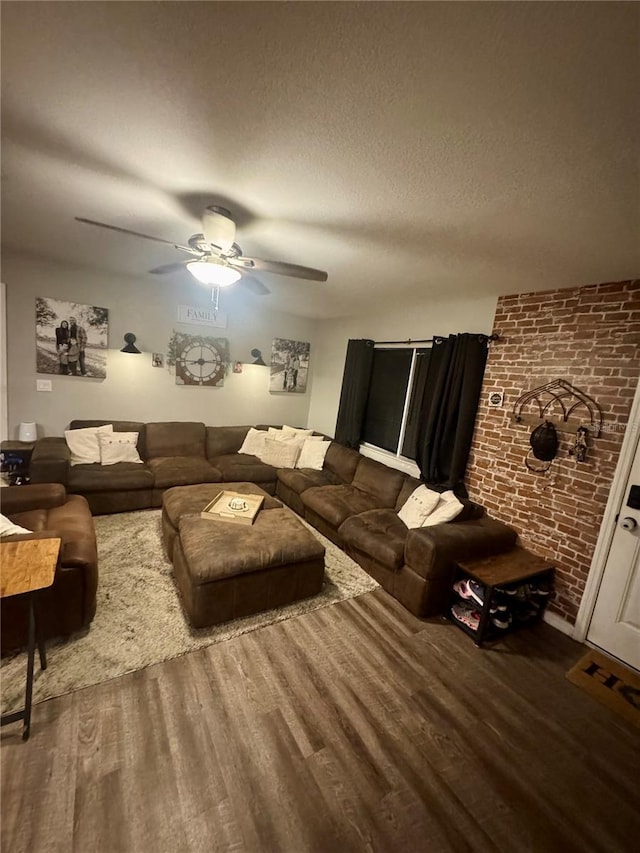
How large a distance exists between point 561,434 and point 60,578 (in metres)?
3.35

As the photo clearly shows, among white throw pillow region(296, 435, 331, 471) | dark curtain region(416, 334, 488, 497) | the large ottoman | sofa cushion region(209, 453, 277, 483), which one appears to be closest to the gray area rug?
the large ottoman

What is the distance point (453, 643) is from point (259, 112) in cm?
294

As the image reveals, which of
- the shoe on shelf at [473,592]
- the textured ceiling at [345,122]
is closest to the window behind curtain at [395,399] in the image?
the shoe on shelf at [473,592]

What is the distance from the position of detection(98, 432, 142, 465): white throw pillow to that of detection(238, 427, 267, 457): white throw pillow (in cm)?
129

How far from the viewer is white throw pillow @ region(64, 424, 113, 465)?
3576mm

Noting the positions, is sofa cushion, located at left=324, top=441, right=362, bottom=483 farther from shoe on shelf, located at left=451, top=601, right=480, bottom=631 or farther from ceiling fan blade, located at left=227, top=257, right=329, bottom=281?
ceiling fan blade, located at left=227, top=257, right=329, bottom=281

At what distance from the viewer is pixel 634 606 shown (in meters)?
2.20

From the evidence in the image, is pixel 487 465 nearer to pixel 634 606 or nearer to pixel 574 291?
pixel 634 606

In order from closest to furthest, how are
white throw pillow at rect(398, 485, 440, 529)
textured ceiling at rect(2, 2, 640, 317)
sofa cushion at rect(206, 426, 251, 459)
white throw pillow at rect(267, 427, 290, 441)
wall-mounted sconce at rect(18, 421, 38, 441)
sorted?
textured ceiling at rect(2, 2, 640, 317) → white throw pillow at rect(398, 485, 440, 529) → wall-mounted sconce at rect(18, 421, 38, 441) → sofa cushion at rect(206, 426, 251, 459) → white throw pillow at rect(267, 427, 290, 441)

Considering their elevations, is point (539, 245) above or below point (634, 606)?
above

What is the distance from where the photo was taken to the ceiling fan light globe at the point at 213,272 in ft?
6.45

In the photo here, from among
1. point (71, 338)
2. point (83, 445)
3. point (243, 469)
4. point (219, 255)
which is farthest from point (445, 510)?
point (71, 338)

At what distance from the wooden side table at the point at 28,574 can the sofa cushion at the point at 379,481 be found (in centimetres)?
265

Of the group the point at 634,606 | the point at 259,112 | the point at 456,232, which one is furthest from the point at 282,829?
the point at 456,232
